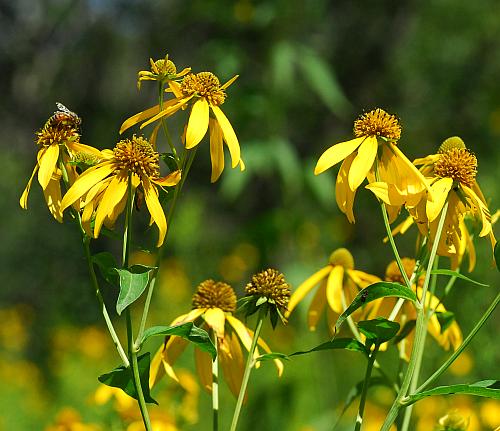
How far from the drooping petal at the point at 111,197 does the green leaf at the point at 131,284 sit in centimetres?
5

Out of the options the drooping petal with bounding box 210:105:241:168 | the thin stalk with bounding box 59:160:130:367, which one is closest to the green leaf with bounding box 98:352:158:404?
the thin stalk with bounding box 59:160:130:367

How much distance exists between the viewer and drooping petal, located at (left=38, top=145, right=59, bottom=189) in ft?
2.86

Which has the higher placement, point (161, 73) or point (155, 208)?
point (161, 73)

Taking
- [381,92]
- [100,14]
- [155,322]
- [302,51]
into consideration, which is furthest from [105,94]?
[302,51]

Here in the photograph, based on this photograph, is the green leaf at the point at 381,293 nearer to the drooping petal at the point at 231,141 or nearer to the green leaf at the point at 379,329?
the green leaf at the point at 379,329

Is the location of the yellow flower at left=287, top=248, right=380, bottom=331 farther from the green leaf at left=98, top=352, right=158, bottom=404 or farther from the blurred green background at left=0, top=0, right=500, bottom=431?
the blurred green background at left=0, top=0, right=500, bottom=431

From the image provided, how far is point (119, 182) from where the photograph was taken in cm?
86

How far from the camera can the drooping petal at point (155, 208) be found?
2.68ft

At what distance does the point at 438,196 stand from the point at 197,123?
0.26 m

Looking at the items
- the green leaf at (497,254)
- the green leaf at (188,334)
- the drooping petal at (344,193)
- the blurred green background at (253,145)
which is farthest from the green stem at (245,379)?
the blurred green background at (253,145)

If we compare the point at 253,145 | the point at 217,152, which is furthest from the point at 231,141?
the point at 253,145

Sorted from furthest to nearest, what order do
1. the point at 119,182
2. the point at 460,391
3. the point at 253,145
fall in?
the point at 253,145 < the point at 119,182 < the point at 460,391

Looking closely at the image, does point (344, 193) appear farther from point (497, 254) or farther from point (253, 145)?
point (253, 145)

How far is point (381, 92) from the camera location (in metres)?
6.54
